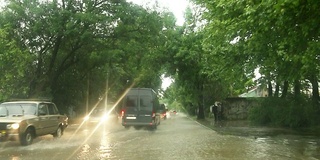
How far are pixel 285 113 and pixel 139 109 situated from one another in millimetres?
9318

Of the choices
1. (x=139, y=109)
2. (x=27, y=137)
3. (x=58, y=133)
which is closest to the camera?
(x=27, y=137)

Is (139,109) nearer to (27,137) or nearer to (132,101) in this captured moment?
(132,101)

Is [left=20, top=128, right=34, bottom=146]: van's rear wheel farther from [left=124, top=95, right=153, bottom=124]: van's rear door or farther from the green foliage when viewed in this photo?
the green foliage

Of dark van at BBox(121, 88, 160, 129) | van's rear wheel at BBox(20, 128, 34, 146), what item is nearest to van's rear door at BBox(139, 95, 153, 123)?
dark van at BBox(121, 88, 160, 129)

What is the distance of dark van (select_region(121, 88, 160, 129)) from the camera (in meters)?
25.0

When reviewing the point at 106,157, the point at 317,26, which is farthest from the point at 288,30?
the point at 106,157

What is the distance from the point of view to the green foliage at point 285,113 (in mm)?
23375

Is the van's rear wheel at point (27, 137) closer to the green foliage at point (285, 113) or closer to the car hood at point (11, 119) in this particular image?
the car hood at point (11, 119)

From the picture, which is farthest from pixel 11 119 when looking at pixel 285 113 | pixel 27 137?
pixel 285 113

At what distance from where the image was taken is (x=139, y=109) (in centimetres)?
2519

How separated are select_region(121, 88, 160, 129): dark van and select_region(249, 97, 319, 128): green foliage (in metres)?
7.31

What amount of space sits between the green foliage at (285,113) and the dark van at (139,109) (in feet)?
24.0

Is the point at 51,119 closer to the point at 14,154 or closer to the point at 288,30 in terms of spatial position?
the point at 14,154

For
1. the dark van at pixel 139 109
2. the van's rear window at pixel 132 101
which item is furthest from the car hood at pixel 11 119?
the van's rear window at pixel 132 101
